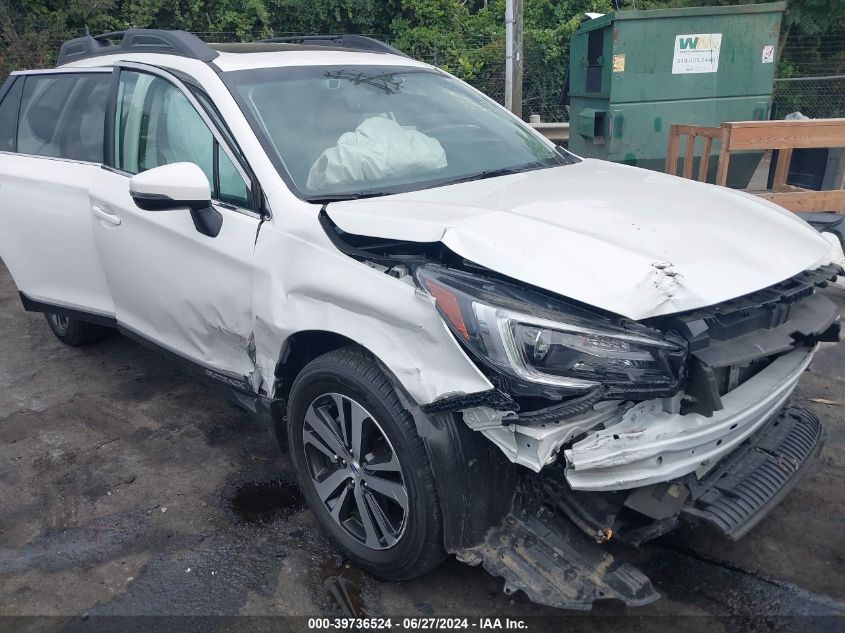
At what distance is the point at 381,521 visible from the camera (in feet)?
8.53

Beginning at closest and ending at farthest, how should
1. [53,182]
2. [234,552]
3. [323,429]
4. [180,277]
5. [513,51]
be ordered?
[323,429] → [234,552] → [180,277] → [53,182] → [513,51]

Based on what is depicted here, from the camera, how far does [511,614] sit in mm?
2566

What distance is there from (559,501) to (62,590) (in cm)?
193

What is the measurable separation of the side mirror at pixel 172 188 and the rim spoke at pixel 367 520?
1272mm

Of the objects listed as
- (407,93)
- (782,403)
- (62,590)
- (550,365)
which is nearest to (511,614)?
(550,365)

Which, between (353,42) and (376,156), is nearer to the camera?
(376,156)

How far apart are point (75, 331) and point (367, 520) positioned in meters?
3.18

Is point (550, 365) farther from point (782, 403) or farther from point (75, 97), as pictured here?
point (75, 97)

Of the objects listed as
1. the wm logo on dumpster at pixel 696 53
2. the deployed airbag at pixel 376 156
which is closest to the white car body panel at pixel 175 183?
the deployed airbag at pixel 376 156

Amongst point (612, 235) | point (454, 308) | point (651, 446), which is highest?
point (612, 235)

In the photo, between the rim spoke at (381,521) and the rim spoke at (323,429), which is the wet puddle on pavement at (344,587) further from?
the rim spoke at (323,429)

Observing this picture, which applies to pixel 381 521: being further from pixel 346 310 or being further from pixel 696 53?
pixel 696 53

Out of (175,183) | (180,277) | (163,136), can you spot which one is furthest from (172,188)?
(163,136)

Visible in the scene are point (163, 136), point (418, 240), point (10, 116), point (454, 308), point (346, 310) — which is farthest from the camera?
point (10, 116)
